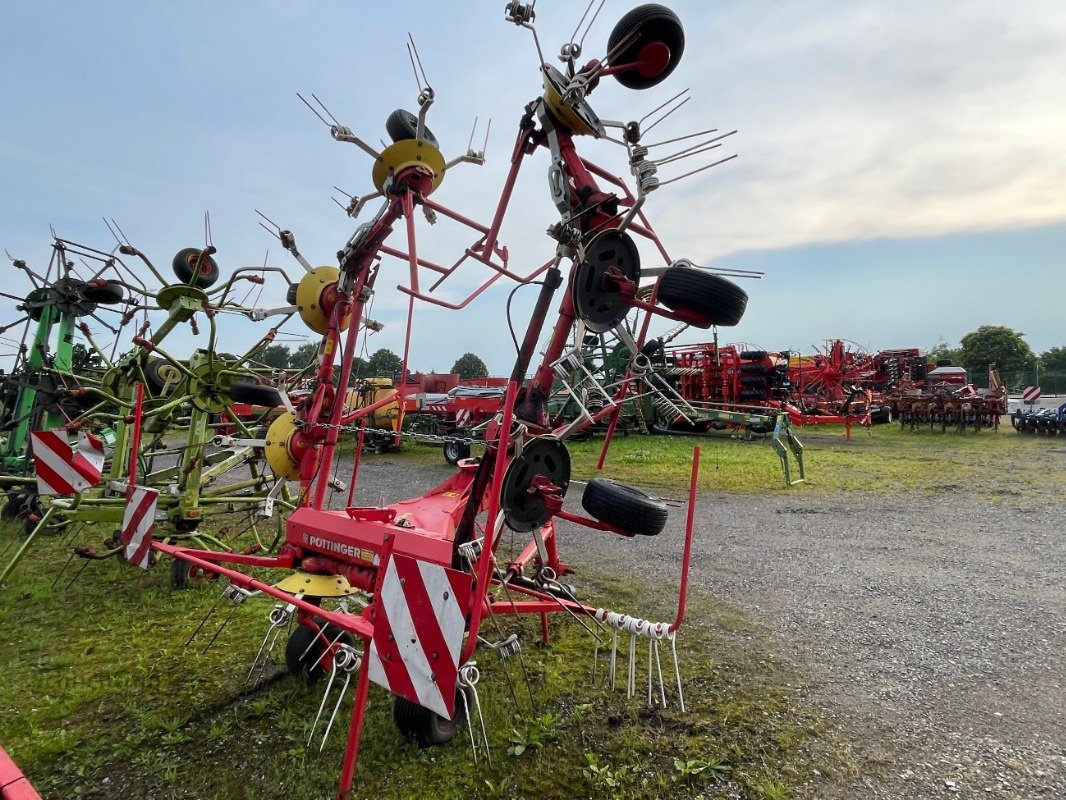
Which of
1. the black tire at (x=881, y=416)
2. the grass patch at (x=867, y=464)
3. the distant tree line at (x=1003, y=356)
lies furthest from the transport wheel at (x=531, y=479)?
the distant tree line at (x=1003, y=356)

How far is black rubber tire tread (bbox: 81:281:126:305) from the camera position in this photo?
23.3 ft

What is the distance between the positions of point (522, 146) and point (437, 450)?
15169 mm

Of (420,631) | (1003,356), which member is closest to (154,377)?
(420,631)

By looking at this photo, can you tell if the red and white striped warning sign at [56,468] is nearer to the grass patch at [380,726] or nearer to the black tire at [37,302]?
the grass patch at [380,726]

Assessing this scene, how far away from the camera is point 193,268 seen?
5785 millimetres

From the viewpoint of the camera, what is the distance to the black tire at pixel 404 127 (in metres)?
3.90

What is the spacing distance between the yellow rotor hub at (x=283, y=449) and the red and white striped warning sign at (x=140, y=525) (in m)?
0.82

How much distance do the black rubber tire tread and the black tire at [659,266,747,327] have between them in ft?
24.4

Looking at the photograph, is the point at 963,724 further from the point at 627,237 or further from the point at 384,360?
the point at 384,360

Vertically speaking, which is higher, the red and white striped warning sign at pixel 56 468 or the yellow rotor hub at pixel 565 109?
the yellow rotor hub at pixel 565 109

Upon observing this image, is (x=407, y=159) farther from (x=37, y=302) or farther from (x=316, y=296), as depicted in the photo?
(x=37, y=302)

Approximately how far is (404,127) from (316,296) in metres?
1.52

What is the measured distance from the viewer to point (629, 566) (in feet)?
20.4

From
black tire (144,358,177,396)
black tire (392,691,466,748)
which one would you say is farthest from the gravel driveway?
black tire (144,358,177,396)
